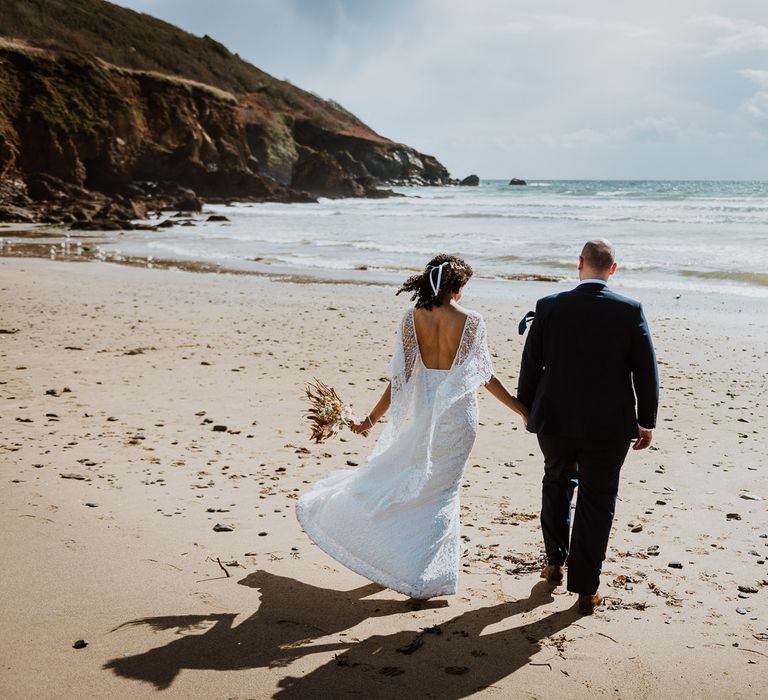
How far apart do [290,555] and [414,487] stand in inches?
40.8

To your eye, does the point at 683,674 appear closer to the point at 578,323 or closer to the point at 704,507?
the point at 578,323

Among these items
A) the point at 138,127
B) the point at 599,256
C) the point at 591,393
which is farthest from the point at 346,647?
the point at 138,127

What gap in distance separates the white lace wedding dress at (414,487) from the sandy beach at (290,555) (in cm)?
26

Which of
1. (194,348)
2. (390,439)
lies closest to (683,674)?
(390,439)

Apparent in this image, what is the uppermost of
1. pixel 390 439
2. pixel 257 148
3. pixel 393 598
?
pixel 257 148

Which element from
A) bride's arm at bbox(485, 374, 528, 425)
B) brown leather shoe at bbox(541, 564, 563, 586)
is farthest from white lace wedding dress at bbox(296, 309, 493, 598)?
brown leather shoe at bbox(541, 564, 563, 586)

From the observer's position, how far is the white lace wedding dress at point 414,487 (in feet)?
12.3

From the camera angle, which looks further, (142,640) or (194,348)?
(194,348)

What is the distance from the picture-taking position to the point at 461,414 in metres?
3.88

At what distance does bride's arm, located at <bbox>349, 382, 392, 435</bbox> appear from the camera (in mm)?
4199

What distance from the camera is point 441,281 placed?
152 inches

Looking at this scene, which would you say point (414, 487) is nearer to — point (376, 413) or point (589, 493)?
point (376, 413)

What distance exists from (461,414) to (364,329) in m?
7.62

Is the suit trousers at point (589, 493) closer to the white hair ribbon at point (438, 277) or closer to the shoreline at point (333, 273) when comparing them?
the white hair ribbon at point (438, 277)
